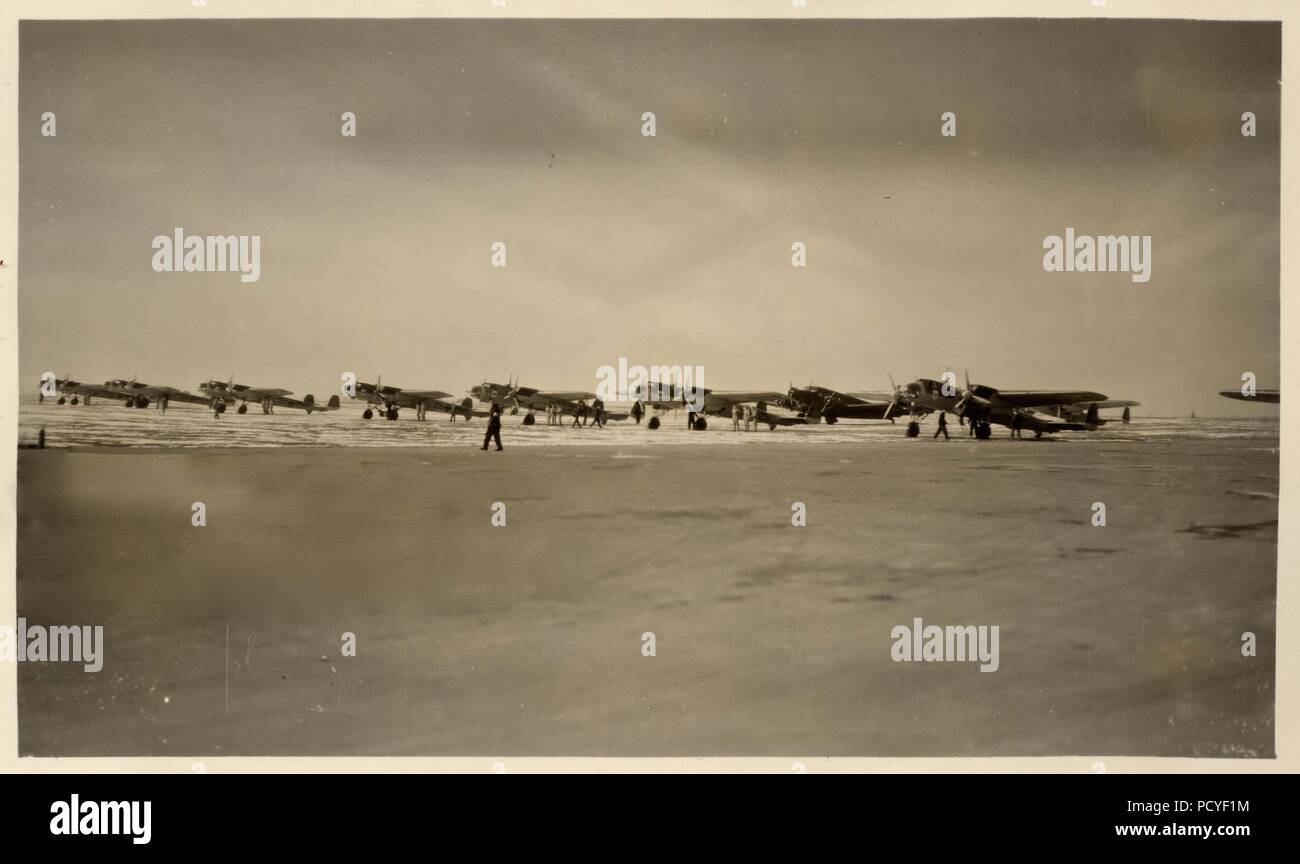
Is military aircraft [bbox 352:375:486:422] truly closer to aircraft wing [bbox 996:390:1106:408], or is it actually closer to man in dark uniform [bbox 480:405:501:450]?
man in dark uniform [bbox 480:405:501:450]

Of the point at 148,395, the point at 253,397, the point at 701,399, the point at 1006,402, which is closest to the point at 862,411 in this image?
the point at 1006,402

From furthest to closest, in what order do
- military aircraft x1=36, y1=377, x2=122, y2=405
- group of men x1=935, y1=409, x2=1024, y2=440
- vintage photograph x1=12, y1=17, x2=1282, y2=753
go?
group of men x1=935, y1=409, x2=1024, y2=440 → military aircraft x1=36, y1=377, x2=122, y2=405 → vintage photograph x1=12, y1=17, x2=1282, y2=753

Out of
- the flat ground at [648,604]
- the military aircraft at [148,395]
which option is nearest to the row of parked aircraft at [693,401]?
the military aircraft at [148,395]

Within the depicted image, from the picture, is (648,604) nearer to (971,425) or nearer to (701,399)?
(701,399)

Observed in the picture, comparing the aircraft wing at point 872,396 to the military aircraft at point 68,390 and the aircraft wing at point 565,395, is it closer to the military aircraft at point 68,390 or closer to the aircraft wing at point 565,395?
the aircraft wing at point 565,395

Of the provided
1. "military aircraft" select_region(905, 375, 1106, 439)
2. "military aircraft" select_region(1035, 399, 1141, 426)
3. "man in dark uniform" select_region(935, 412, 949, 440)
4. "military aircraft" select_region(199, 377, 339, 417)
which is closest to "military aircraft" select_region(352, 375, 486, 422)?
"military aircraft" select_region(199, 377, 339, 417)

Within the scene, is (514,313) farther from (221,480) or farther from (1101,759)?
(1101,759)

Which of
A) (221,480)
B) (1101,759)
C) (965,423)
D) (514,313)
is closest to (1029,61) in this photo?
(965,423)
